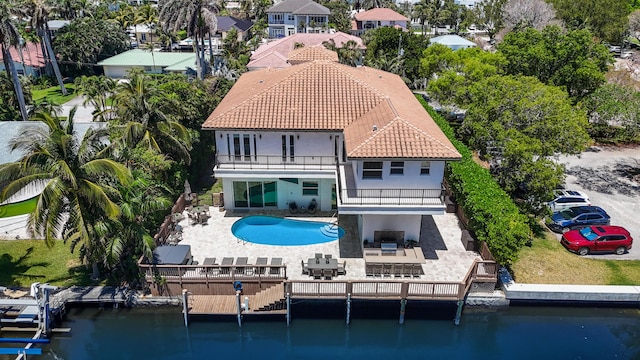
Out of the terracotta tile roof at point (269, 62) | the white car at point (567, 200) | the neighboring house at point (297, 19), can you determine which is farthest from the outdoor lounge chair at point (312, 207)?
the neighboring house at point (297, 19)

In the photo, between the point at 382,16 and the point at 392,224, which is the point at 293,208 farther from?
the point at 382,16

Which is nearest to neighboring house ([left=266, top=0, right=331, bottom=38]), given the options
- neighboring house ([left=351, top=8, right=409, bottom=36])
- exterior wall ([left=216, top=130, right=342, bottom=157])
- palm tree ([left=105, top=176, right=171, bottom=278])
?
neighboring house ([left=351, top=8, right=409, bottom=36])

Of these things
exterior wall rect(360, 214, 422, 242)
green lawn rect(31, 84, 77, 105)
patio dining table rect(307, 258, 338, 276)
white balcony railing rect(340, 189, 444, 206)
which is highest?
white balcony railing rect(340, 189, 444, 206)

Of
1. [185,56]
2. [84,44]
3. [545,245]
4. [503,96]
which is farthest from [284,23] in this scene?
[545,245]

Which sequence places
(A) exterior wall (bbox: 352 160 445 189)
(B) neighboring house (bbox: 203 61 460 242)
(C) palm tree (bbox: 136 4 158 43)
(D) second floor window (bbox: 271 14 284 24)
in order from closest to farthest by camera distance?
1. (B) neighboring house (bbox: 203 61 460 242)
2. (A) exterior wall (bbox: 352 160 445 189)
3. (C) palm tree (bbox: 136 4 158 43)
4. (D) second floor window (bbox: 271 14 284 24)

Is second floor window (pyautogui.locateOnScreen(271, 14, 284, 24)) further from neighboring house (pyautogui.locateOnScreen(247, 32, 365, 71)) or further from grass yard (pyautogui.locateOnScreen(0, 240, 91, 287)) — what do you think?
grass yard (pyautogui.locateOnScreen(0, 240, 91, 287))

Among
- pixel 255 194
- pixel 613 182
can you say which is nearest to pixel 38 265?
pixel 255 194

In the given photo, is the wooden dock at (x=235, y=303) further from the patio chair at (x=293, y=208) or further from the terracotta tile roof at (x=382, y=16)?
the terracotta tile roof at (x=382, y=16)
